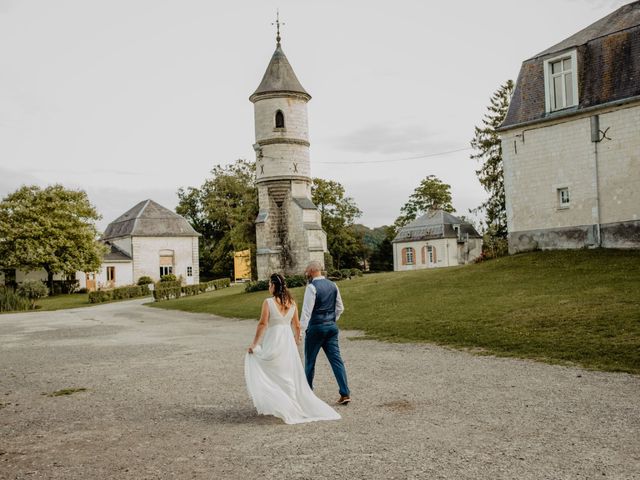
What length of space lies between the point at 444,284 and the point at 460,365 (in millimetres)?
12063

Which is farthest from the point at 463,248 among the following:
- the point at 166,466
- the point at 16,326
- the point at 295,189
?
the point at 166,466

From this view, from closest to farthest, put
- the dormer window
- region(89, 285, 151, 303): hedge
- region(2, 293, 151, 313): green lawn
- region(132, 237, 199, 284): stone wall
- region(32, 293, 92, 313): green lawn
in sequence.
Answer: the dormer window < region(2, 293, 151, 313): green lawn < region(32, 293, 92, 313): green lawn < region(89, 285, 151, 303): hedge < region(132, 237, 199, 284): stone wall

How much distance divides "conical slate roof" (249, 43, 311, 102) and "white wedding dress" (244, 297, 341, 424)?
109ft

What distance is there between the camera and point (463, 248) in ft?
206

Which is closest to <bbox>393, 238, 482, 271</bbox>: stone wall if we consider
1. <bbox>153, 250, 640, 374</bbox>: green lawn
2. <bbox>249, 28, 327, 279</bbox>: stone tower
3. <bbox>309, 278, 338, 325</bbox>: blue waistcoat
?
<bbox>249, 28, 327, 279</bbox>: stone tower

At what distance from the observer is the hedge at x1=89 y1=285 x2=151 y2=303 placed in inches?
1705

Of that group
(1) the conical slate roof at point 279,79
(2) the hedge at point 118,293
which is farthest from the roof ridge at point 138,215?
(1) the conical slate roof at point 279,79

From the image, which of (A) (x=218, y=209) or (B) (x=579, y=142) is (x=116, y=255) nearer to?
(A) (x=218, y=209)

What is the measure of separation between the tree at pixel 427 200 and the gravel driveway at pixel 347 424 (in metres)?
59.1

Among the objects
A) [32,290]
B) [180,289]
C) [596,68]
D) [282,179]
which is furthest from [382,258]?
[596,68]

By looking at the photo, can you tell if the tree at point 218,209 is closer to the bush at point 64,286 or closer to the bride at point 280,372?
the bush at point 64,286

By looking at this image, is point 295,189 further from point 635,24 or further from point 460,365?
point 460,365

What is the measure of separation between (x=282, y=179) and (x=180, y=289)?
10.2m

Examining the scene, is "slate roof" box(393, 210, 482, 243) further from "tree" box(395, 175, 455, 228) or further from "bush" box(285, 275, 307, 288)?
"bush" box(285, 275, 307, 288)
